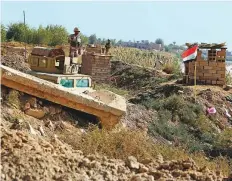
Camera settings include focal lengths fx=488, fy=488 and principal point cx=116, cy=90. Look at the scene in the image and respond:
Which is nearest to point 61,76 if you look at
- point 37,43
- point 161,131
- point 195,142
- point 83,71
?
point 161,131

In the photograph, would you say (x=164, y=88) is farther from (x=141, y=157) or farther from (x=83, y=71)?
(x=141, y=157)

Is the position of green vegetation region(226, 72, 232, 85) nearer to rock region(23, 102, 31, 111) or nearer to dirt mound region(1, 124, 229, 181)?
rock region(23, 102, 31, 111)

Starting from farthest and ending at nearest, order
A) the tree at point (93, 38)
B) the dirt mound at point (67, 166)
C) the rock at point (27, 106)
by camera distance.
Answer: the tree at point (93, 38) → the rock at point (27, 106) → the dirt mound at point (67, 166)

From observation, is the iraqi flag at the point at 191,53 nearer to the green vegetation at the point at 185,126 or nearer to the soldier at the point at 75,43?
the green vegetation at the point at 185,126

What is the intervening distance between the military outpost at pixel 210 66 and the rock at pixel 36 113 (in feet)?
34.5

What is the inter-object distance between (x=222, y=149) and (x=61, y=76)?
4.70m

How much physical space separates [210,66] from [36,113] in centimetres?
1089

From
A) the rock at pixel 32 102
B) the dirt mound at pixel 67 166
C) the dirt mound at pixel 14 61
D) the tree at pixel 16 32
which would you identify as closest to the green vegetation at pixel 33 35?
the tree at pixel 16 32

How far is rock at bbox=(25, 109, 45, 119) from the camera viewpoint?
28.3 ft

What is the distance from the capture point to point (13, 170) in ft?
17.6

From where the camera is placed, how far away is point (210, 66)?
1833 centimetres

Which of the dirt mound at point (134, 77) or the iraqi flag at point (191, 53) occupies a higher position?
the iraqi flag at point (191, 53)

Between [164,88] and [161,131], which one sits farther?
[164,88]

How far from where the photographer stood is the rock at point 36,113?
864 centimetres
